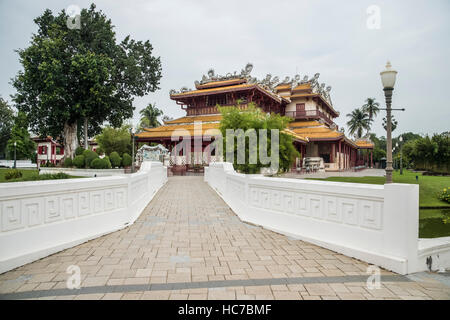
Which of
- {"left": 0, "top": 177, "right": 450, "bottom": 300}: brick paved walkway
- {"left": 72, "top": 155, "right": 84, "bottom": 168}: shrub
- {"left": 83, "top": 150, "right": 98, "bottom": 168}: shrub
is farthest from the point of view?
{"left": 72, "top": 155, "right": 84, "bottom": 168}: shrub

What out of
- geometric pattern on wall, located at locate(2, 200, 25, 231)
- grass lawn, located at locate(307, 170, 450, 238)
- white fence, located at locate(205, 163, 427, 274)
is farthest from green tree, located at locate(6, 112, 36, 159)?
grass lawn, located at locate(307, 170, 450, 238)

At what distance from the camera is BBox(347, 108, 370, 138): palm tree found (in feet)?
223

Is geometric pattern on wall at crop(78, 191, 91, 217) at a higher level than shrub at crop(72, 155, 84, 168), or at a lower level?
lower

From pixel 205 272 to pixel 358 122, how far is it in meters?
72.7

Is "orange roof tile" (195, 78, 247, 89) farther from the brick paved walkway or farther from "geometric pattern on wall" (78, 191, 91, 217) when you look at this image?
the brick paved walkway

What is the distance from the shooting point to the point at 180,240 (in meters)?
5.28

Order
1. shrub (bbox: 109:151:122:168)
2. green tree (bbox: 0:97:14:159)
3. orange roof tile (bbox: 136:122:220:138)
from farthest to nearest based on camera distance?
green tree (bbox: 0:97:14:159) < shrub (bbox: 109:151:122:168) < orange roof tile (bbox: 136:122:220:138)

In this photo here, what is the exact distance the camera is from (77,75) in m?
25.2

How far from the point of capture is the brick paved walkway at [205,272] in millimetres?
3135

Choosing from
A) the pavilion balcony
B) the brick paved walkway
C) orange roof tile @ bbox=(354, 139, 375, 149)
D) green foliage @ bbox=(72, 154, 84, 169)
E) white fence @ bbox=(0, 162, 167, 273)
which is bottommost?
the brick paved walkway

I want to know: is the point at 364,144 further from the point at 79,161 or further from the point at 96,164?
the point at 79,161

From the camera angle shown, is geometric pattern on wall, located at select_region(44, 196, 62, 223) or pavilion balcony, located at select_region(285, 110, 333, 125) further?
pavilion balcony, located at select_region(285, 110, 333, 125)

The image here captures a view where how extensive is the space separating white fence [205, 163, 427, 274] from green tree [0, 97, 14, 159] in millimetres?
59579

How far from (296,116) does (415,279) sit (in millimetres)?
33382
